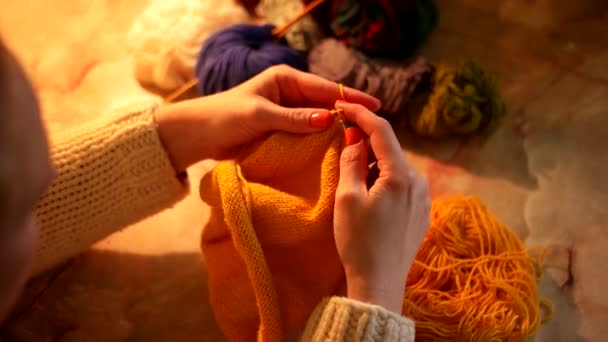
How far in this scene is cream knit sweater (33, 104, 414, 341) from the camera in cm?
78

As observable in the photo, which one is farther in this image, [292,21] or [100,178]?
[292,21]

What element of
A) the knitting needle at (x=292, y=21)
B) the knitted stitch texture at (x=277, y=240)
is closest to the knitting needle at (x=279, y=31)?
the knitting needle at (x=292, y=21)

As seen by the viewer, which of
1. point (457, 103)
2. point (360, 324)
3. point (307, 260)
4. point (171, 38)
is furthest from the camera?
point (171, 38)

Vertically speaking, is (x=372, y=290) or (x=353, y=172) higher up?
(x=353, y=172)

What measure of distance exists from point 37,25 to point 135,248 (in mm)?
614

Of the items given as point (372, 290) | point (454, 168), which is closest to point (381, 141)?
point (372, 290)

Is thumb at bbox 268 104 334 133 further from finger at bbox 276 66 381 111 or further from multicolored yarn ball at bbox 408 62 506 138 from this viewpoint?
multicolored yarn ball at bbox 408 62 506 138

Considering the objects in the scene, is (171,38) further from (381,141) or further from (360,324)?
(360,324)

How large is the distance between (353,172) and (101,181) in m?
0.36

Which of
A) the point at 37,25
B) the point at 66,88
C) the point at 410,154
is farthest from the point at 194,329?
the point at 37,25

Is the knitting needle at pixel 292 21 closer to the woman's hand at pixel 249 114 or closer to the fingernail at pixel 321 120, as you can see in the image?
Answer: the woman's hand at pixel 249 114

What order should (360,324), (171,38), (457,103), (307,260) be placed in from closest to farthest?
(360,324), (307,260), (457,103), (171,38)

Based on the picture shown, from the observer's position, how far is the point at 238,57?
3.31 feet

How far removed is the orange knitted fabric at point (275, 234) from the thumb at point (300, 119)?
1cm
